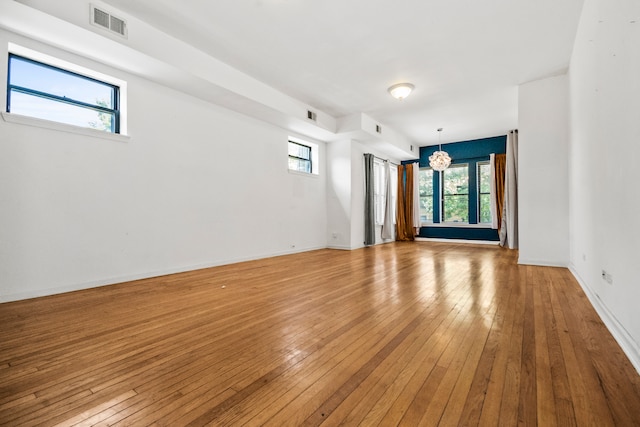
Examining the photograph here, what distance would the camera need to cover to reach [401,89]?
485 centimetres

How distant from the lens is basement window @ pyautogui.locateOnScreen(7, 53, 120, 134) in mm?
2969

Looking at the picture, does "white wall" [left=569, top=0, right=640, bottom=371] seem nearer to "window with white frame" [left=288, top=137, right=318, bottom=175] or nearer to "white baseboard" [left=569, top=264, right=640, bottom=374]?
"white baseboard" [left=569, top=264, right=640, bottom=374]

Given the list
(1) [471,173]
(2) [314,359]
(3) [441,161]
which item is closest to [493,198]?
(1) [471,173]

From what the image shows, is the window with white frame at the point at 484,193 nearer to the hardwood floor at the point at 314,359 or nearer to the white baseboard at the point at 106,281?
the hardwood floor at the point at 314,359

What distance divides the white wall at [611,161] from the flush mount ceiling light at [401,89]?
2147 millimetres

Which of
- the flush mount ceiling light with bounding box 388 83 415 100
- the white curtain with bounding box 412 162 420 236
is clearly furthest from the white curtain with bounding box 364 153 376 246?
the flush mount ceiling light with bounding box 388 83 415 100

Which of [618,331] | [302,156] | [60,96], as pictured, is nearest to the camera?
[618,331]

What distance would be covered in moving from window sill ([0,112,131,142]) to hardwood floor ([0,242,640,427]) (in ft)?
5.78

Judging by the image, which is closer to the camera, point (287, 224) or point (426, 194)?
point (287, 224)

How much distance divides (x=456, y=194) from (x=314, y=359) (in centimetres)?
847

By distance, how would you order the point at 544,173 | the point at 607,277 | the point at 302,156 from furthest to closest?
the point at 302,156 < the point at 544,173 < the point at 607,277

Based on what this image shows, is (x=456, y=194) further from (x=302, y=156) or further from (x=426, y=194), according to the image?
(x=302, y=156)

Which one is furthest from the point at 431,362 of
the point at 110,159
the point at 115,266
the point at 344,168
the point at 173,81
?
the point at 344,168

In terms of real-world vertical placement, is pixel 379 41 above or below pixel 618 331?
above
